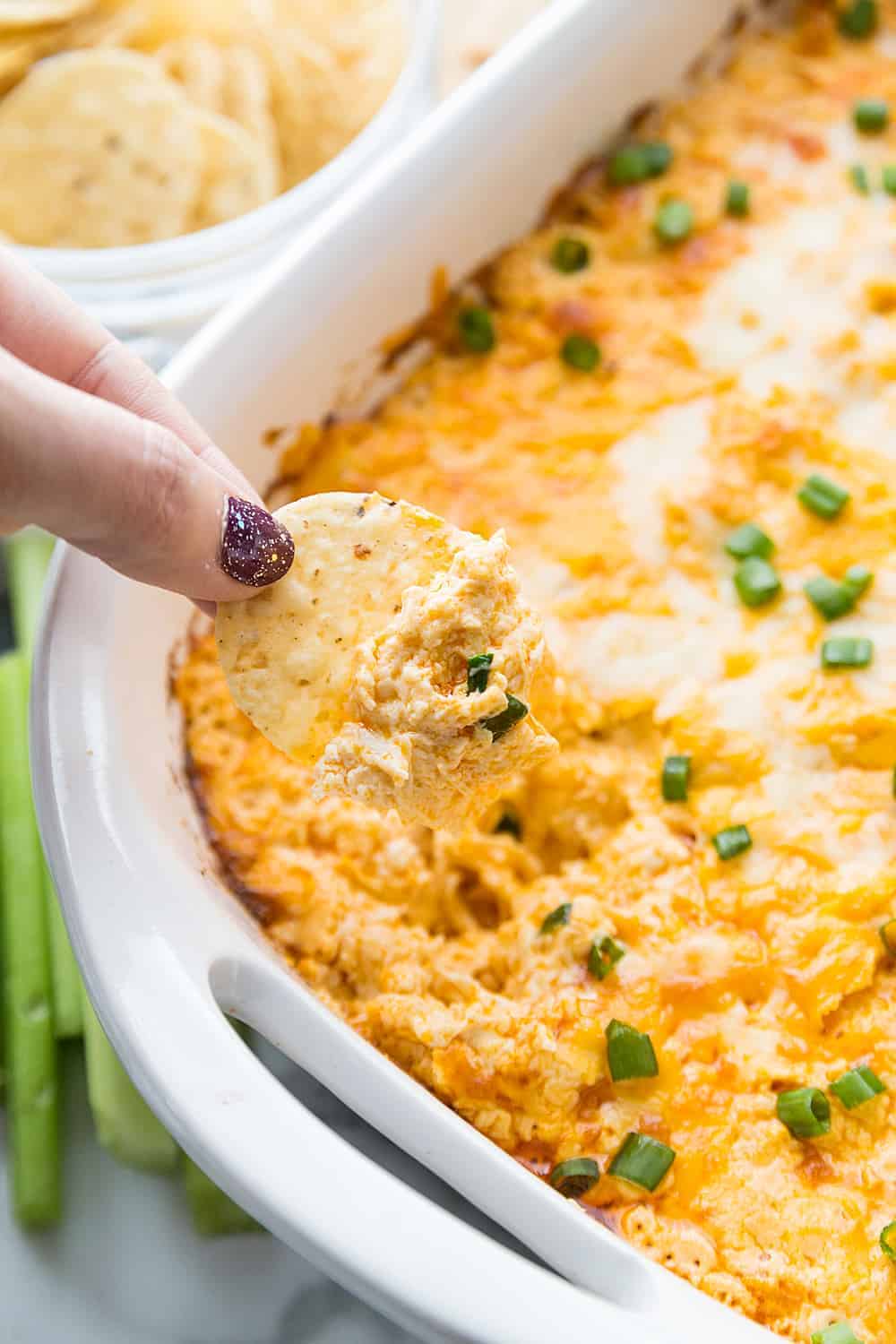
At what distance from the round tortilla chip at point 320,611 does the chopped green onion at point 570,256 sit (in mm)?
824

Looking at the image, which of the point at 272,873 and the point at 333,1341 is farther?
the point at 333,1341

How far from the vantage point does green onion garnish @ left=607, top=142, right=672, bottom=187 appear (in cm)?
242

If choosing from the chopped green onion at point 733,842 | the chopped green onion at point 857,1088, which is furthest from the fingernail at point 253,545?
the chopped green onion at point 857,1088

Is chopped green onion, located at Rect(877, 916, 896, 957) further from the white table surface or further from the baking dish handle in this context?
the white table surface

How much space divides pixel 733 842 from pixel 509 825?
0.31 meters

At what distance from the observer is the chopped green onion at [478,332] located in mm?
2291

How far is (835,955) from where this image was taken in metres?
1.80

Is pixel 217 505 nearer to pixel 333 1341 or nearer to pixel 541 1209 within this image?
pixel 541 1209

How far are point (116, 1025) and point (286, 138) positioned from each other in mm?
1926

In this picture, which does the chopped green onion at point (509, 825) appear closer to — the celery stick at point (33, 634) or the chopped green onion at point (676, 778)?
the chopped green onion at point (676, 778)

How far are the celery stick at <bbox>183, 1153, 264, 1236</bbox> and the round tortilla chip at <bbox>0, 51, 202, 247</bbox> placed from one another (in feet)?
5.39

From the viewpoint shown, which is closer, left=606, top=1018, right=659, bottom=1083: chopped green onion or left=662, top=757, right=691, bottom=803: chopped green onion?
left=606, top=1018, right=659, bottom=1083: chopped green onion

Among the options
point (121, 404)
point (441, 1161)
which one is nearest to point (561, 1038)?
point (441, 1161)

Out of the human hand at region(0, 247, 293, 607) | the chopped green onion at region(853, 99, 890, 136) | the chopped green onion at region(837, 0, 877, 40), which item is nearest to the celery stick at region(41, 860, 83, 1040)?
the human hand at region(0, 247, 293, 607)
